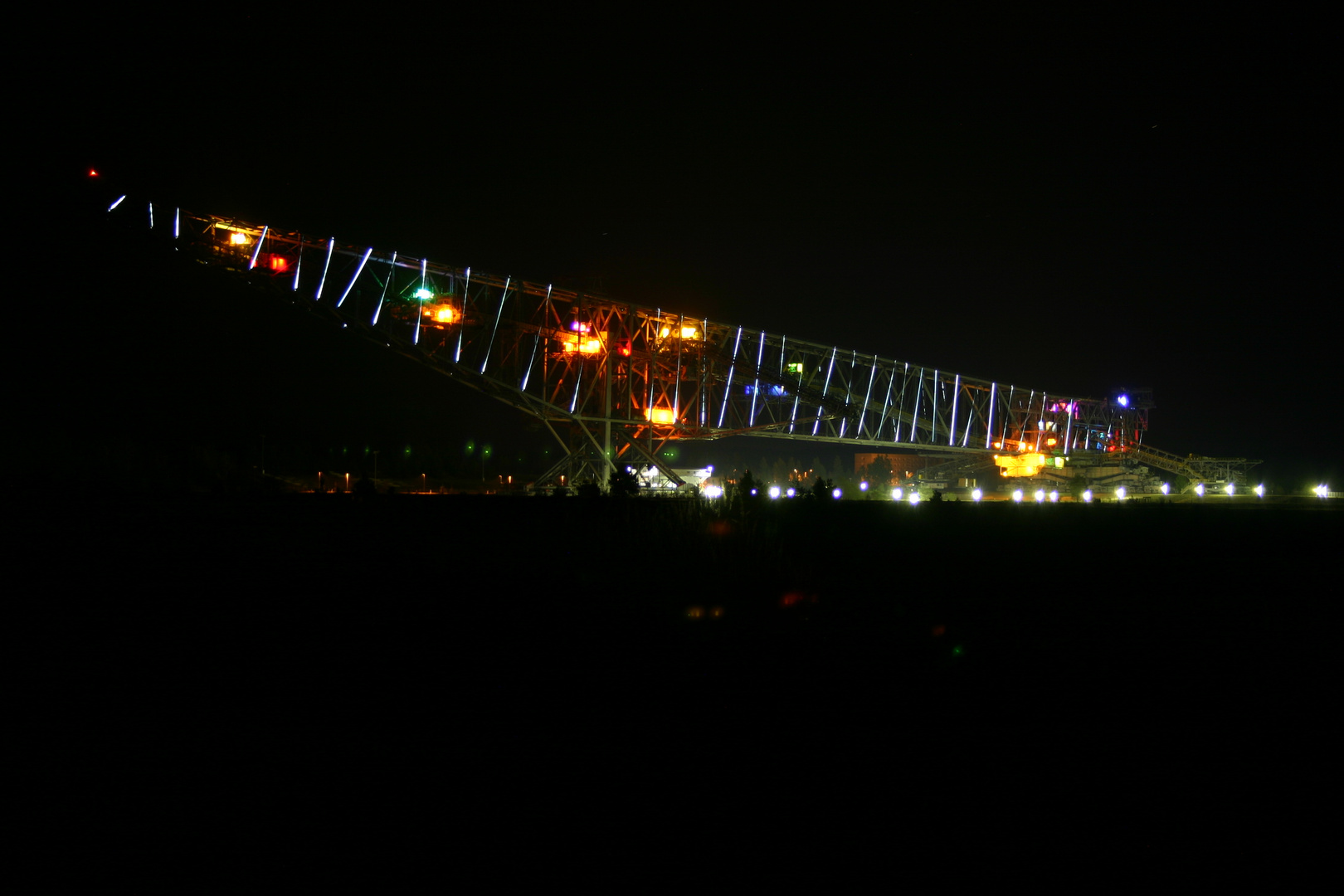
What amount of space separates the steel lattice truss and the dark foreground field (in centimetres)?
2130

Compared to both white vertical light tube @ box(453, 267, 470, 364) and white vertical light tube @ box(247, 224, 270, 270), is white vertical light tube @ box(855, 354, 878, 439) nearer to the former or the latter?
white vertical light tube @ box(453, 267, 470, 364)

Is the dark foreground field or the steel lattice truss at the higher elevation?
the steel lattice truss

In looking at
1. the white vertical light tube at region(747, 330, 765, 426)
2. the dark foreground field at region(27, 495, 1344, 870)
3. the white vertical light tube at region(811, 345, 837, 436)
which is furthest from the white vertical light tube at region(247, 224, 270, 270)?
the white vertical light tube at region(811, 345, 837, 436)

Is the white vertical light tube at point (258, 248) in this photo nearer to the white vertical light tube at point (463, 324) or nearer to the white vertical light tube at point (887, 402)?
the white vertical light tube at point (463, 324)

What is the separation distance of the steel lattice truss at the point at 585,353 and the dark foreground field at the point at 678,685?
21.3 metres

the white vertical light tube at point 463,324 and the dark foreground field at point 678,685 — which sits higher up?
the white vertical light tube at point 463,324

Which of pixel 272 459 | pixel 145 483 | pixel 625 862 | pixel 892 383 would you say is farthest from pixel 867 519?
pixel 892 383

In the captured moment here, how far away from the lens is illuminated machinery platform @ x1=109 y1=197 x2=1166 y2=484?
28359mm

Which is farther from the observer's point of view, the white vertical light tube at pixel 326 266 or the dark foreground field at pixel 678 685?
the white vertical light tube at pixel 326 266

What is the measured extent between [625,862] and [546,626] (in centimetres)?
331

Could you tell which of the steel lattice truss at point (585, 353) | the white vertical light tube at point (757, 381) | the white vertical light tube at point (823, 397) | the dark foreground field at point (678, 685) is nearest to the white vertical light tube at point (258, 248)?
the steel lattice truss at point (585, 353)

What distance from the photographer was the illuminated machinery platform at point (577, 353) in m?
28.4

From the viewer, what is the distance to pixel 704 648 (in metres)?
6.37

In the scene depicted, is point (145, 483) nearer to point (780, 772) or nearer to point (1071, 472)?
point (780, 772)
